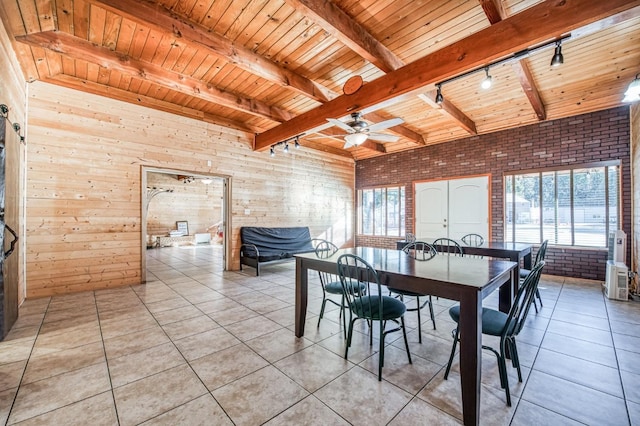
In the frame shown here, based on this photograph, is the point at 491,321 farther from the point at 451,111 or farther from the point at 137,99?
the point at 137,99

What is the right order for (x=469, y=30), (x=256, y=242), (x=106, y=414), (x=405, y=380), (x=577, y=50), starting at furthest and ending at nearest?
1. (x=256, y=242)
2. (x=577, y=50)
3. (x=469, y=30)
4. (x=405, y=380)
5. (x=106, y=414)

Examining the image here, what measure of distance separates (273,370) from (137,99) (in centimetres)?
492

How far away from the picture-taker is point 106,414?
5.39 ft

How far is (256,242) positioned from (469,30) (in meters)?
4.97

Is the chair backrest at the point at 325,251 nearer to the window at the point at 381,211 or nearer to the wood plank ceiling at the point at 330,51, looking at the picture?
the wood plank ceiling at the point at 330,51

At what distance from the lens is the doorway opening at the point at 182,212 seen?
10344 millimetres

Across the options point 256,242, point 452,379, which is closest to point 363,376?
point 452,379

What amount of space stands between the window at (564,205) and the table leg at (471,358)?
17.0 ft

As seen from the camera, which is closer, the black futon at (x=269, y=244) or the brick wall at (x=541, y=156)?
the brick wall at (x=541, y=156)

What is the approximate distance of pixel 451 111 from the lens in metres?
4.90

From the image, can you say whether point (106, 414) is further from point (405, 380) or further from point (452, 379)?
point (452, 379)

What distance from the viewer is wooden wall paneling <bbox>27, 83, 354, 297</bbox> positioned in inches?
152

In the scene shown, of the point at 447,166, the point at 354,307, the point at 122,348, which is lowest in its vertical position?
the point at 122,348

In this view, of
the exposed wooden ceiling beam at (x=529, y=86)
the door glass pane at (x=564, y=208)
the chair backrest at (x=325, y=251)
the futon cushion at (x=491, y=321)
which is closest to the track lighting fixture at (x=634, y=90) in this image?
the exposed wooden ceiling beam at (x=529, y=86)
